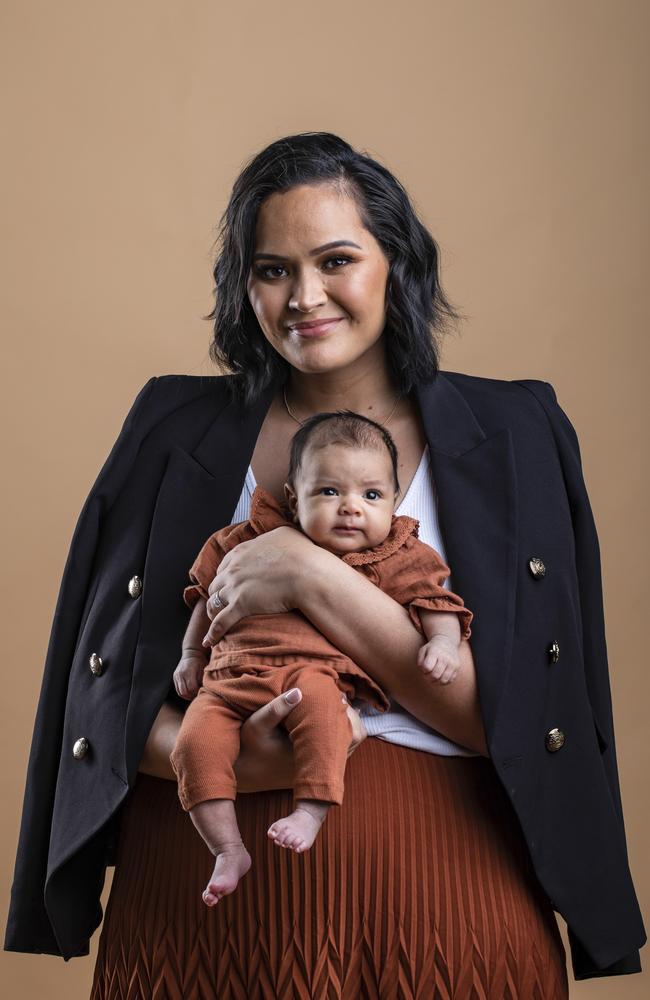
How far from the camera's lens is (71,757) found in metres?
2.43

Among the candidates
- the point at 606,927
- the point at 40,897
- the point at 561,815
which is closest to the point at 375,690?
the point at 561,815

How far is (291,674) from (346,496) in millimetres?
276

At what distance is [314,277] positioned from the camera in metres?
2.32

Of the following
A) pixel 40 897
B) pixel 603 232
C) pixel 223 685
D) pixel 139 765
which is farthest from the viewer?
pixel 603 232

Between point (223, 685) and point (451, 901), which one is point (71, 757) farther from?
point (451, 901)

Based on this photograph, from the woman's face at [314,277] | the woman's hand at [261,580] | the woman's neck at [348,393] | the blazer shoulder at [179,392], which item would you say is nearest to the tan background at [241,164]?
the blazer shoulder at [179,392]

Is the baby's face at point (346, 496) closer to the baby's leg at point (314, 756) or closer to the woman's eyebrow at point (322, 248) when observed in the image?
the baby's leg at point (314, 756)

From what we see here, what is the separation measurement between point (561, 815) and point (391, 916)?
0.35 metres

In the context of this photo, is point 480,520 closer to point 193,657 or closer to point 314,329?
point 314,329

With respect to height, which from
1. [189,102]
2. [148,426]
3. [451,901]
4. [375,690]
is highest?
[189,102]

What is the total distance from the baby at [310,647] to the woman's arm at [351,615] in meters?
0.02

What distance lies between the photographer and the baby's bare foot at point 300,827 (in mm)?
1922

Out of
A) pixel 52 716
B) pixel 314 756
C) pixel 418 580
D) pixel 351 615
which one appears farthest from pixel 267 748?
pixel 52 716

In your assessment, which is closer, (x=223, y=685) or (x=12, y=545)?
(x=223, y=685)
